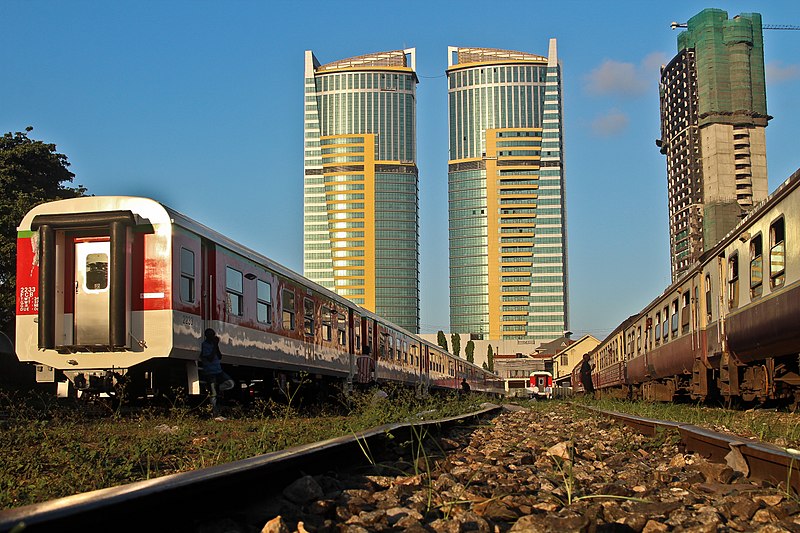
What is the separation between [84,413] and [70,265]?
1887 mm

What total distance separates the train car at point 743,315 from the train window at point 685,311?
0.02 m

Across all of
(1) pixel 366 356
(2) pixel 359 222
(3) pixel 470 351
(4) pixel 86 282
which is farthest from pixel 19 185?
(2) pixel 359 222

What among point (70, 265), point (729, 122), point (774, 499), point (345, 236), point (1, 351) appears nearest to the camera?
point (774, 499)

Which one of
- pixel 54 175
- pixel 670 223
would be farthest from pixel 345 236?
pixel 54 175

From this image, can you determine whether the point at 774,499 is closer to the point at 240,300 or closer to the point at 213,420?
the point at 213,420

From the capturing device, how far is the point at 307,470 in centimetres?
465

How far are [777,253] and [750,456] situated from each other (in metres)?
5.36

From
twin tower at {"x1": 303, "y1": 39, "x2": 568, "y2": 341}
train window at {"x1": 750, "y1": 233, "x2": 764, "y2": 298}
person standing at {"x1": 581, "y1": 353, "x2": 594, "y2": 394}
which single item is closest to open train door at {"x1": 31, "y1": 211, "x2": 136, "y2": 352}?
train window at {"x1": 750, "y1": 233, "x2": 764, "y2": 298}

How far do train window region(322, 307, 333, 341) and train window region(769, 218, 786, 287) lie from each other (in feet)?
30.0

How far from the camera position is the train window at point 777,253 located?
31.4ft

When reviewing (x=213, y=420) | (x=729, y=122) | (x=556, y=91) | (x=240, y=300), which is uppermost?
(x=556, y=91)

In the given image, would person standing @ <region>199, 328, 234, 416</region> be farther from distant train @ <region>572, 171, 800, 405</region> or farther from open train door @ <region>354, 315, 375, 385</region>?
open train door @ <region>354, 315, 375, 385</region>

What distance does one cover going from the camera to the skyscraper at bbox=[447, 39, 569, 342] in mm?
185250

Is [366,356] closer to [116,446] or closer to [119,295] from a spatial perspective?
[119,295]
